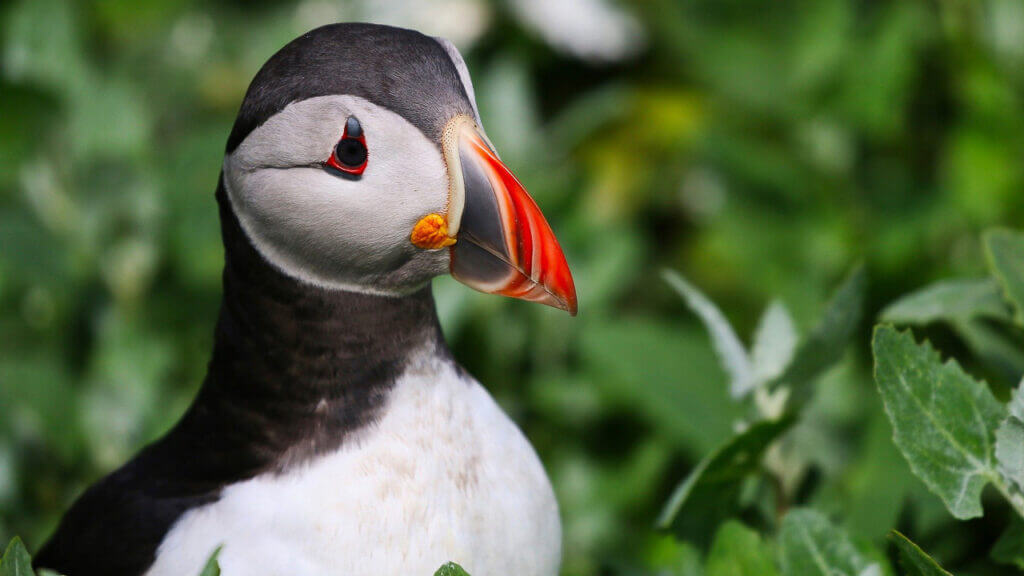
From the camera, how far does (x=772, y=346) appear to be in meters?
1.46

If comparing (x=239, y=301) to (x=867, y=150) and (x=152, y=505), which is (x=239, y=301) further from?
(x=867, y=150)

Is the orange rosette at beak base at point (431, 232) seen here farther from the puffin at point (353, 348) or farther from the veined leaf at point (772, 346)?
the veined leaf at point (772, 346)

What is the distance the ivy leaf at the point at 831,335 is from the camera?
133cm

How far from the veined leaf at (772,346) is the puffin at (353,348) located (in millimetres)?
290

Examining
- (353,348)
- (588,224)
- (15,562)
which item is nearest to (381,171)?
(353,348)

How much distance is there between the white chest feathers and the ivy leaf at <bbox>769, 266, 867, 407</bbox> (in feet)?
1.03

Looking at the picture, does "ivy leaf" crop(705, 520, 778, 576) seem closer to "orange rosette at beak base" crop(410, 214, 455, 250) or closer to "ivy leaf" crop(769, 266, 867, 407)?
"ivy leaf" crop(769, 266, 867, 407)

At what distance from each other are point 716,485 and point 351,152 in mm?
556

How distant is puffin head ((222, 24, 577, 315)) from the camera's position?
1187 mm

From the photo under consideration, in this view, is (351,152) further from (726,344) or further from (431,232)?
(726,344)

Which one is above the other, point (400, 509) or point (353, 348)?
point (353, 348)

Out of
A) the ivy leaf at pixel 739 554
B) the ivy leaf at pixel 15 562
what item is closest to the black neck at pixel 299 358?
the ivy leaf at pixel 15 562

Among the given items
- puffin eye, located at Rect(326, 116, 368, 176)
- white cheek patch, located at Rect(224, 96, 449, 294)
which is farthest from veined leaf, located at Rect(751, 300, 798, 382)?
puffin eye, located at Rect(326, 116, 368, 176)

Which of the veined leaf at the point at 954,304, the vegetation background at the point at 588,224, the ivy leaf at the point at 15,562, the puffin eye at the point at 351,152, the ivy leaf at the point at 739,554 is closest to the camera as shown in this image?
the ivy leaf at the point at 15,562
